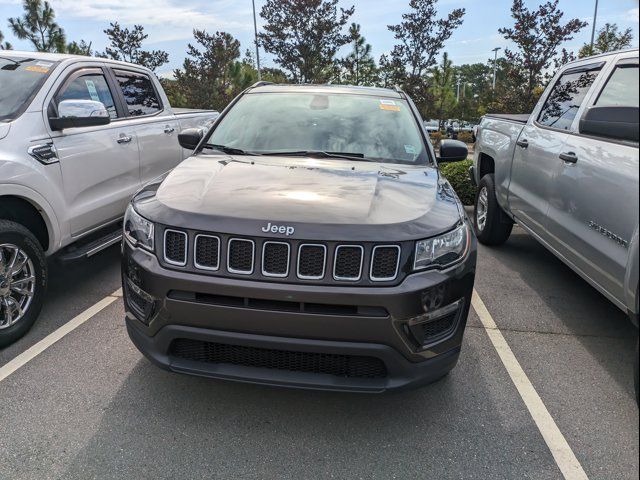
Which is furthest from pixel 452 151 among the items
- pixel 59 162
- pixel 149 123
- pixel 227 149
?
pixel 149 123

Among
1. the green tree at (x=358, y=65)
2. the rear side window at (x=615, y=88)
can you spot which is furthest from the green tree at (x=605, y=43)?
the rear side window at (x=615, y=88)

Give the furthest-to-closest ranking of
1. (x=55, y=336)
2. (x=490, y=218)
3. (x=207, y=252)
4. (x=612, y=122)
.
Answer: (x=490, y=218)
(x=55, y=336)
(x=207, y=252)
(x=612, y=122)

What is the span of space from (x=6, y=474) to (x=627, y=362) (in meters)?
3.75

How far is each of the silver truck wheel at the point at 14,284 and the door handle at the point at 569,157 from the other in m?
3.97

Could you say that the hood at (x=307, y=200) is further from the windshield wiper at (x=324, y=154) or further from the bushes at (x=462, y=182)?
the bushes at (x=462, y=182)

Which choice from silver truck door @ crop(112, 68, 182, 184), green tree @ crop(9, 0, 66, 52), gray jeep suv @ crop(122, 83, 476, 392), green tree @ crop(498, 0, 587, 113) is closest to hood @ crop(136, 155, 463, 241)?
gray jeep suv @ crop(122, 83, 476, 392)

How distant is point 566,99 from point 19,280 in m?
4.67

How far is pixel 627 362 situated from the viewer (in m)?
3.53

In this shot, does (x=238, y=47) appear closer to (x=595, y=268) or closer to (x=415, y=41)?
(x=415, y=41)

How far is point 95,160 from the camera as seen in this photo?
4.42m

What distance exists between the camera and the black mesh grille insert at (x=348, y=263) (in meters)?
2.40

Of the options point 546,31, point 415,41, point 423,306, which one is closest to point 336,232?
point 423,306

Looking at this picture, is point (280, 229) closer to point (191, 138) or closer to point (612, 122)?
point (612, 122)

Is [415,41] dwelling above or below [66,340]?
above
